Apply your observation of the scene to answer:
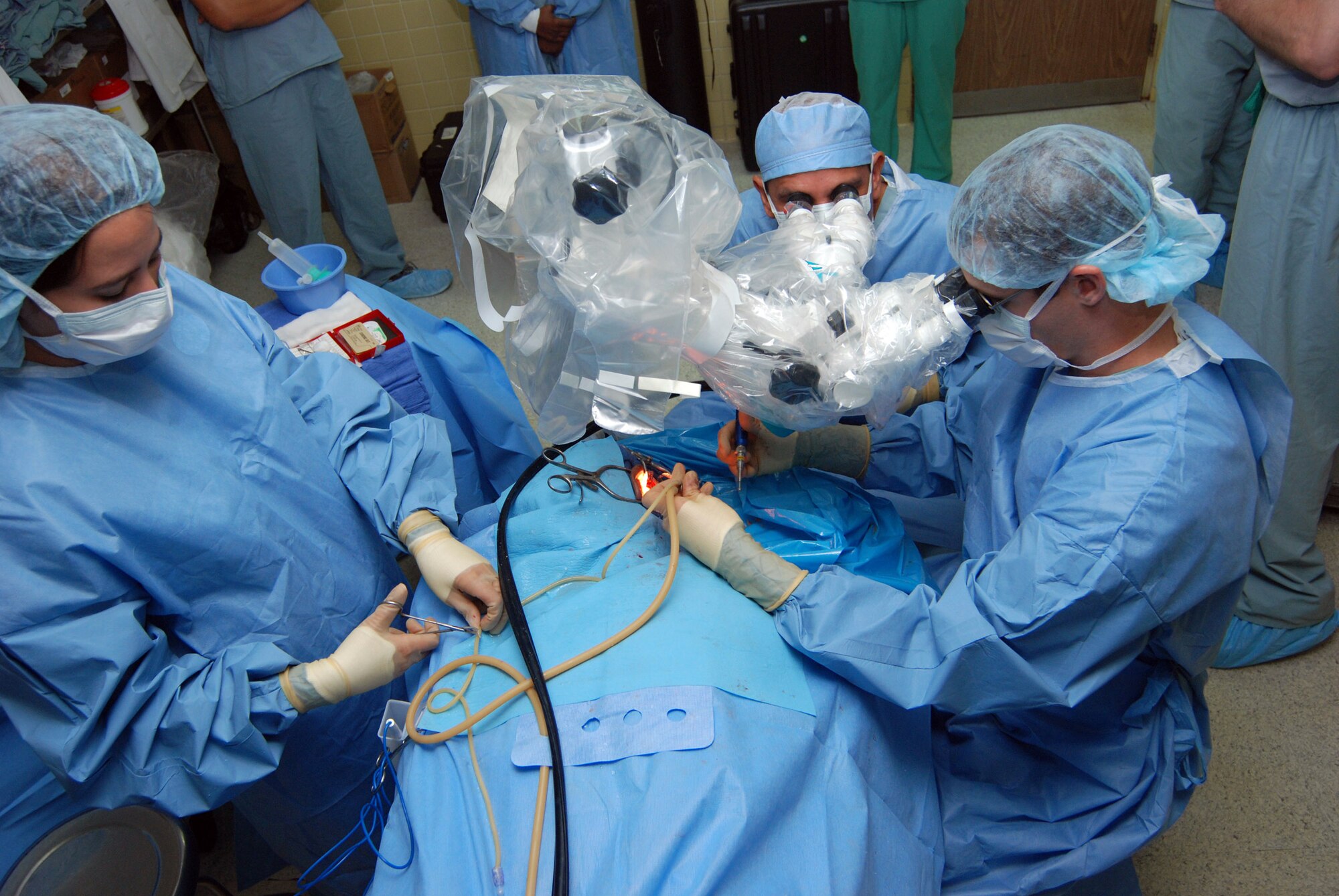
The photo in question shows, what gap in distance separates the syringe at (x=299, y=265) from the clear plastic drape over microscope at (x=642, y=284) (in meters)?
0.90

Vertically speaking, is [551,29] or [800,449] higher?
[551,29]

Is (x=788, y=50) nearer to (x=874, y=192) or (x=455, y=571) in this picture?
(x=874, y=192)

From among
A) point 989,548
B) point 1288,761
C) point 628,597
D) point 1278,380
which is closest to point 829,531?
point 989,548

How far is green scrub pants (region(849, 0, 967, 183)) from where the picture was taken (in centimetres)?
307

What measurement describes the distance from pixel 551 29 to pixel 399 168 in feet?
4.12

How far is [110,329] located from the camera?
109 centimetres

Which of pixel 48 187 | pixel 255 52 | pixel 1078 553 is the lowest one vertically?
pixel 1078 553

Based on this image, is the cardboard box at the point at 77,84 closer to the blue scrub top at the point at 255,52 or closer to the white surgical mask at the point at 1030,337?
the blue scrub top at the point at 255,52

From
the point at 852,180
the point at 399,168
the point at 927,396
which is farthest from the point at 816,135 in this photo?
the point at 399,168

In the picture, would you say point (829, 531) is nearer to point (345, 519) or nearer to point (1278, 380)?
point (1278, 380)

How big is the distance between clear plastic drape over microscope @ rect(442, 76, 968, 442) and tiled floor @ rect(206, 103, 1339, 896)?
114cm

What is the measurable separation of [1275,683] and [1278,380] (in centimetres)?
109

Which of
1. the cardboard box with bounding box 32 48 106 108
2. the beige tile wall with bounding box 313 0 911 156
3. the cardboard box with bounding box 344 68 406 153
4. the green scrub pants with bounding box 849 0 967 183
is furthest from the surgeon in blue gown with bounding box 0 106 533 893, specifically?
the beige tile wall with bounding box 313 0 911 156

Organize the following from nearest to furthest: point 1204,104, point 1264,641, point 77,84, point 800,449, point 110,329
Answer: point 110,329 → point 800,449 → point 1264,641 → point 1204,104 → point 77,84
